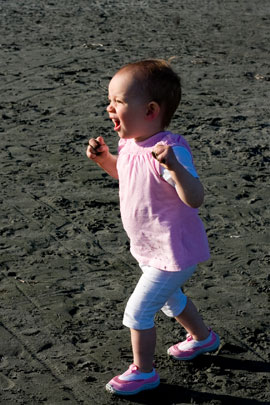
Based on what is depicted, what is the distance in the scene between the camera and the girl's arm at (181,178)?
326cm

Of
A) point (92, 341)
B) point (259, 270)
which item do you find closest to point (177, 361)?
point (92, 341)

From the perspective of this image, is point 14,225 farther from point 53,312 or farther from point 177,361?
point 177,361

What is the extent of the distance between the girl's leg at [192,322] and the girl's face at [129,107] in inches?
35.3

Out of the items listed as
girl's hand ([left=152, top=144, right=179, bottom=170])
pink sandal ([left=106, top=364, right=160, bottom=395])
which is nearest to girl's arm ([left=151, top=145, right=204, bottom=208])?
girl's hand ([left=152, top=144, right=179, bottom=170])

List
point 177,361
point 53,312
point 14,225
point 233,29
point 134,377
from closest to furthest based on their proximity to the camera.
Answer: point 134,377 < point 177,361 < point 53,312 < point 14,225 < point 233,29

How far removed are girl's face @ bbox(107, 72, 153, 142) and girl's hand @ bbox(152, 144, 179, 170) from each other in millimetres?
251

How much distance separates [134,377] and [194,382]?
32cm

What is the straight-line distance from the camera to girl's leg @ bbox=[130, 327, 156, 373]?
365cm

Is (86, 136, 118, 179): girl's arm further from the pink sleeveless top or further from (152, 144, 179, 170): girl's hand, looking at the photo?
(152, 144, 179, 170): girl's hand

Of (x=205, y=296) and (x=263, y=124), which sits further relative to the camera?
(x=263, y=124)

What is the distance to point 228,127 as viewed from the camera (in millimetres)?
7816

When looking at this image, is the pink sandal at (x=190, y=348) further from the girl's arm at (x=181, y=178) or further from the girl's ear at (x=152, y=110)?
the girl's ear at (x=152, y=110)

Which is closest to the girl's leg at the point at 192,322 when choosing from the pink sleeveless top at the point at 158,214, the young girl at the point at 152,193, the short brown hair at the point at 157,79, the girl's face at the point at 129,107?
the young girl at the point at 152,193

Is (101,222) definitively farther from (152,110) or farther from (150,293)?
(152,110)
